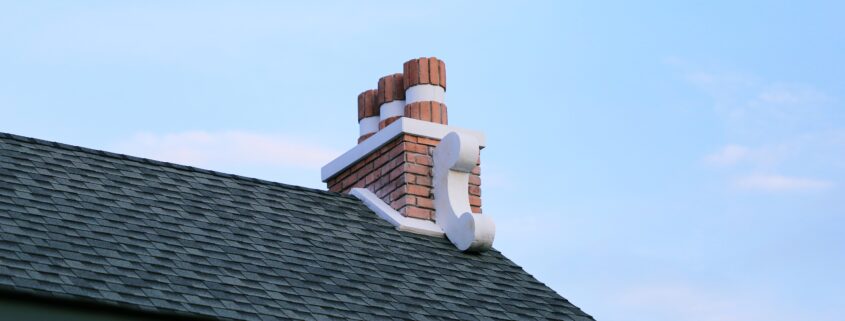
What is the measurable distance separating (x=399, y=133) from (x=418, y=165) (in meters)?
0.31

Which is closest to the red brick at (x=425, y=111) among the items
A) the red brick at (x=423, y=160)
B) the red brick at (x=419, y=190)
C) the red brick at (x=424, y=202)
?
the red brick at (x=423, y=160)

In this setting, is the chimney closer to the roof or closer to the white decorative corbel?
the white decorative corbel

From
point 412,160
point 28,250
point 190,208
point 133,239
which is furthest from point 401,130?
point 28,250

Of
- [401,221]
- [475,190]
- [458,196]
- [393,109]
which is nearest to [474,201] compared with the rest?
[475,190]

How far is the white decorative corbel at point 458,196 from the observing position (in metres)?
13.8

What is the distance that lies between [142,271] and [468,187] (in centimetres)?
458

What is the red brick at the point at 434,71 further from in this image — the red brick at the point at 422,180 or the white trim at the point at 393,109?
the red brick at the point at 422,180

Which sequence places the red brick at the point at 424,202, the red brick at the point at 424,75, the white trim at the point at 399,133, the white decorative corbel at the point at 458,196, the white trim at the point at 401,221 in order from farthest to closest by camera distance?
the red brick at the point at 424,75 → the white trim at the point at 399,133 → the red brick at the point at 424,202 → the white trim at the point at 401,221 → the white decorative corbel at the point at 458,196

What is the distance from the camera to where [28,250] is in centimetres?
1037

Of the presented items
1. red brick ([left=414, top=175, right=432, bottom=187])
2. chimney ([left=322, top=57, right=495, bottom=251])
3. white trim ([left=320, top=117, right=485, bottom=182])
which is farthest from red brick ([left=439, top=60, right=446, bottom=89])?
red brick ([left=414, top=175, right=432, bottom=187])

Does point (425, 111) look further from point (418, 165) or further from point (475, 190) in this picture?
point (475, 190)

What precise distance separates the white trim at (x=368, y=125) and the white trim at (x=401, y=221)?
131 cm

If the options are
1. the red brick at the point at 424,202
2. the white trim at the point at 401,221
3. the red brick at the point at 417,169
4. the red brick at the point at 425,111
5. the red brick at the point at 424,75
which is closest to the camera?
the white trim at the point at 401,221

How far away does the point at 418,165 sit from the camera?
14547 mm
